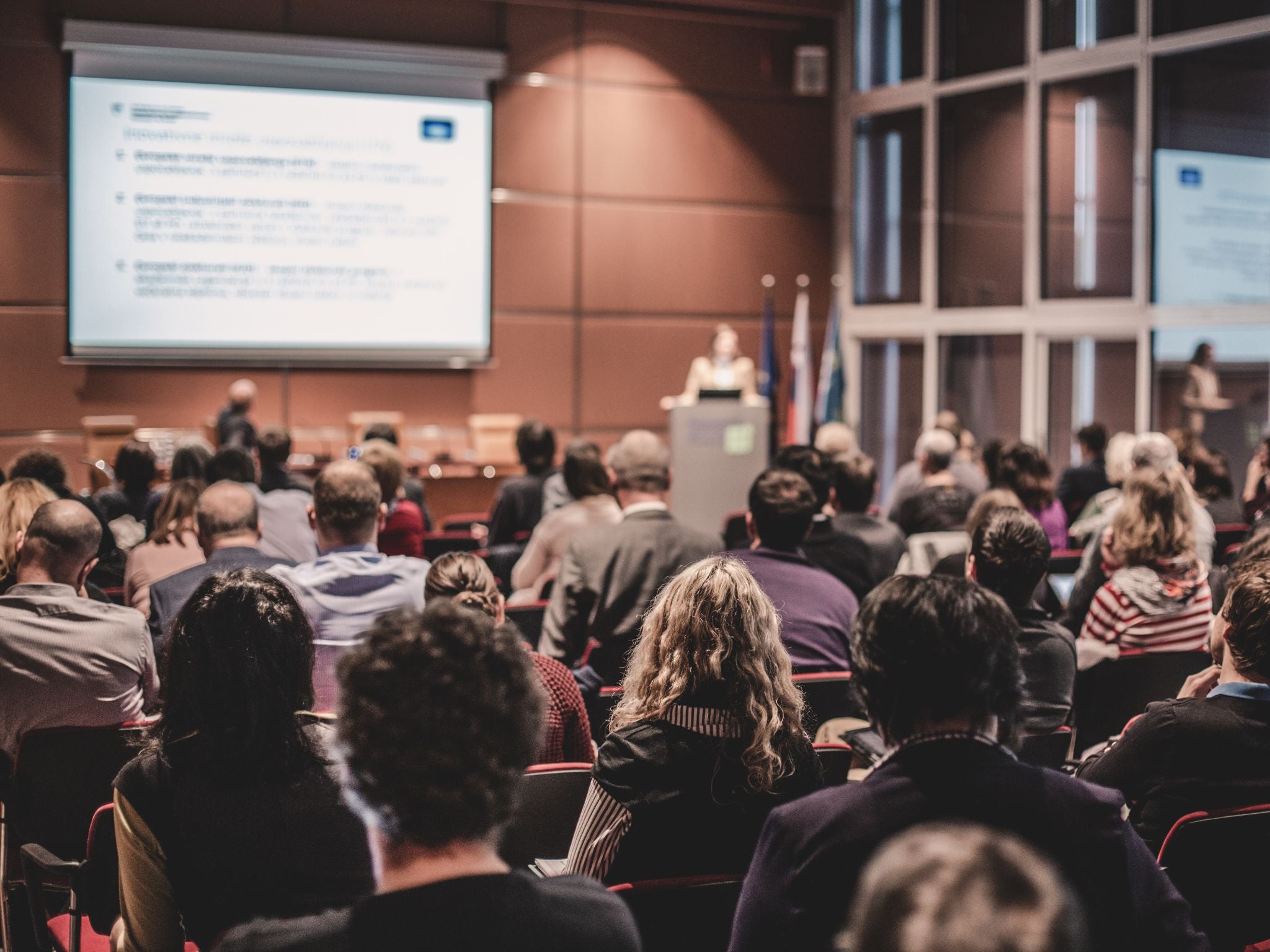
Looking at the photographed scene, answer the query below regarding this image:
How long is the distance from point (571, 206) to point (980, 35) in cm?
364

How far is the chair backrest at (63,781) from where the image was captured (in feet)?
8.91

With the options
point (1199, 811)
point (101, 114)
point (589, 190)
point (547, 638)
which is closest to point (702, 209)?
point (589, 190)

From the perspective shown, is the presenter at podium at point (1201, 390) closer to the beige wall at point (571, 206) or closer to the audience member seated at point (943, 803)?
the beige wall at point (571, 206)

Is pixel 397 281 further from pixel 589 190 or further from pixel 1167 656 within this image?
pixel 1167 656

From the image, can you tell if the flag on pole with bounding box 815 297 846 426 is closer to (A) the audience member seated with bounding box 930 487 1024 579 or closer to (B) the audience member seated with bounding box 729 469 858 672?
(A) the audience member seated with bounding box 930 487 1024 579

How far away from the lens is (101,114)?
8836mm

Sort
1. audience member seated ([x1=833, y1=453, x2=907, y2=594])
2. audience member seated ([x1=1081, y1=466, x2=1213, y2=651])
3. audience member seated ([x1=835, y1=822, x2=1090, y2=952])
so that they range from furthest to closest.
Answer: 1. audience member seated ([x1=833, y1=453, x2=907, y2=594])
2. audience member seated ([x1=1081, y1=466, x2=1213, y2=651])
3. audience member seated ([x1=835, y1=822, x2=1090, y2=952])

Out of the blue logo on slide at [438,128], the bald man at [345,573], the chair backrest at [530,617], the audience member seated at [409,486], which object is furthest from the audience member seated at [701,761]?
the blue logo on slide at [438,128]

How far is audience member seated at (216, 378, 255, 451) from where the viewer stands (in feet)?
29.1

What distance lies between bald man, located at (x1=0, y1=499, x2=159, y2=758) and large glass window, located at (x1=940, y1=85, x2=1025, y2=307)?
334 inches

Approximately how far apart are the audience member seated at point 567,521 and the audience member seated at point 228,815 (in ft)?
9.15

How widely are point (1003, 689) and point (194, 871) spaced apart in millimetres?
1181

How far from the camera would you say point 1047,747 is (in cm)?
305

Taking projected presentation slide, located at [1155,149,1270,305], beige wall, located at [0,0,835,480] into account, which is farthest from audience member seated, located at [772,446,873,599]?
beige wall, located at [0,0,835,480]
